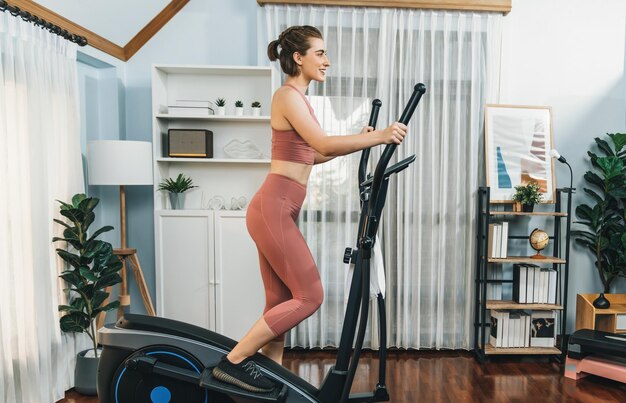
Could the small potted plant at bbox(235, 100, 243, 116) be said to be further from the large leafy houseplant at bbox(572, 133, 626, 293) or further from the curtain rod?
the large leafy houseplant at bbox(572, 133, 626, 293)

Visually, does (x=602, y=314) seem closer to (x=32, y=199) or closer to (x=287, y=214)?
(x=287, y=214)

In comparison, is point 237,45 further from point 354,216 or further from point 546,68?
point 546,68

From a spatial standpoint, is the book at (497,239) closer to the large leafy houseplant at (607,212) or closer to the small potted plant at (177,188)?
the large leafy houseplant at (607,212)

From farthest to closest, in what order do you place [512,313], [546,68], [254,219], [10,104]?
[546,68] → [512,313] → [10,104] → [254,219]

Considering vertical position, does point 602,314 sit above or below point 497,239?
below

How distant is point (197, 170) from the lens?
10.7 feet

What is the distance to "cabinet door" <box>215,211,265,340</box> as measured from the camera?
2971 millimetres

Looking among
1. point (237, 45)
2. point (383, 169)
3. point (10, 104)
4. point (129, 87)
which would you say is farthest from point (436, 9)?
point (10, 104)

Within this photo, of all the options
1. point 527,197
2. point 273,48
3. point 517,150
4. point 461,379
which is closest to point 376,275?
point 273,48

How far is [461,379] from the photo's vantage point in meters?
2.76

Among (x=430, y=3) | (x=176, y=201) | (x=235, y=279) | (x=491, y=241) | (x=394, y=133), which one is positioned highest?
(x=430, y=3)

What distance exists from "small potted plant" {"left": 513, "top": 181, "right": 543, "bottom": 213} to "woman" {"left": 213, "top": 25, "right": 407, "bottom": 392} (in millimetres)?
1666

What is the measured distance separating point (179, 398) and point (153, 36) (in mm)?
2547

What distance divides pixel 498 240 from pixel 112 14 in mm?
2933
